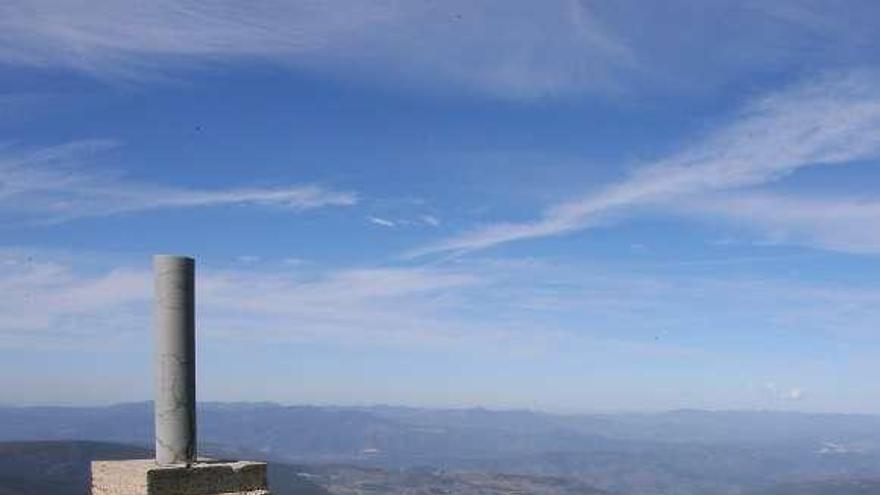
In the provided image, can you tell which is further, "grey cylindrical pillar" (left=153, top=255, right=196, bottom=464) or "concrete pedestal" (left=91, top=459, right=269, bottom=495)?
"grey cylindrical pillar" (left=153, top=255, right=196, bottom=464)

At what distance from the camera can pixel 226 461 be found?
14000 mm

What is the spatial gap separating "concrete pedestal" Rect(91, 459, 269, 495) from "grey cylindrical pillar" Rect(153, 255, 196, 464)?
0.63 m

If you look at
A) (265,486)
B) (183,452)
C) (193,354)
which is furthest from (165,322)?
(265,486)

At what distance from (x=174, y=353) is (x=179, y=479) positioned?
7.00 feet

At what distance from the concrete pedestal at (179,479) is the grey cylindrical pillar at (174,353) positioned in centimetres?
63

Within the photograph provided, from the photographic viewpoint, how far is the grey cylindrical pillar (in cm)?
1416

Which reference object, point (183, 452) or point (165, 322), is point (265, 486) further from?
point (165, 322)

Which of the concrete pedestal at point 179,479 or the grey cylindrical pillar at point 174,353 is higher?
the grey cylindrical pillar at point 174,353

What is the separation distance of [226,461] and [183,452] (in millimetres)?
721

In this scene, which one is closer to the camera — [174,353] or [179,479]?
[179,479]

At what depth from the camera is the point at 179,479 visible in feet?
42.8

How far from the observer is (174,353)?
46.9 feet

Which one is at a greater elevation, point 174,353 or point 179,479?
point 174,353

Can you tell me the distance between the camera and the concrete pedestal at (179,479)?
42.1 ft
